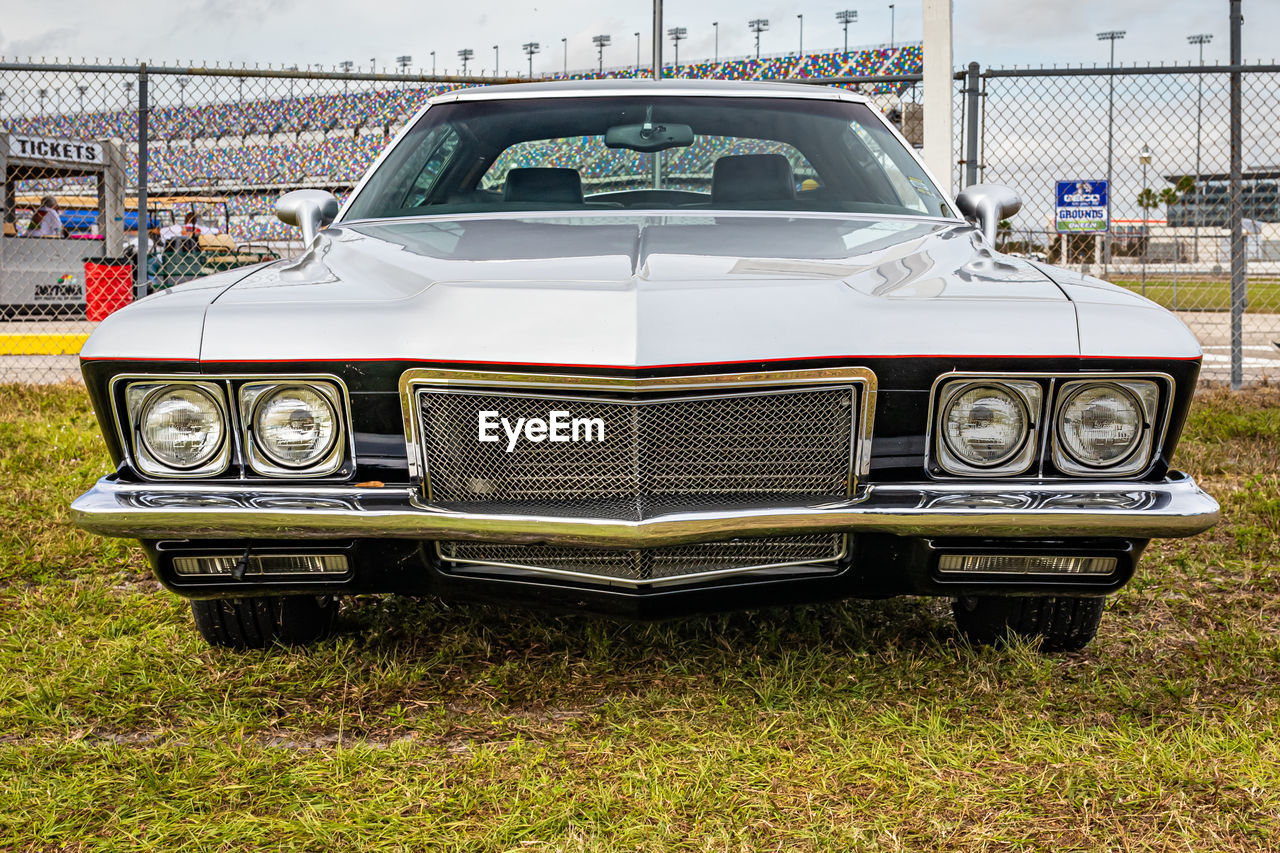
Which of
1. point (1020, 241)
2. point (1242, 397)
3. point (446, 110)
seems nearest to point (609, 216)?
point (446, 110)

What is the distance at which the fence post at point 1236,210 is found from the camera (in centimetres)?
682

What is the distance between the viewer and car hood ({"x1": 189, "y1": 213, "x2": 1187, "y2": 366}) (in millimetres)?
1992

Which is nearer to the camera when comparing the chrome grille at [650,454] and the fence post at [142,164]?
the chrome grille at [650,454]

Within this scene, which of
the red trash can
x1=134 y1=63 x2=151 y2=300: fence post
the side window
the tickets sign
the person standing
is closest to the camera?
the side window

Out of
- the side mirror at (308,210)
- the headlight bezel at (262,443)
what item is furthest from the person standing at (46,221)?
the headlight bezel at (262,443)

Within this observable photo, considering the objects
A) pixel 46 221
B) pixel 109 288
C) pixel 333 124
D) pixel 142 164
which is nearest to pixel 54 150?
pixel 46 221

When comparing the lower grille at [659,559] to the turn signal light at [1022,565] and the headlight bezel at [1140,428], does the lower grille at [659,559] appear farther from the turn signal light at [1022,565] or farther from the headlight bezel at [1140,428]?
the headlight bezel at [1140,428]

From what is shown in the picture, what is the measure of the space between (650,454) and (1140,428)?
3.05ft

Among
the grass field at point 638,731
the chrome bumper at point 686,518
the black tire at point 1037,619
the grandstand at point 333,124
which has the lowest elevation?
the grass field at point 638,731

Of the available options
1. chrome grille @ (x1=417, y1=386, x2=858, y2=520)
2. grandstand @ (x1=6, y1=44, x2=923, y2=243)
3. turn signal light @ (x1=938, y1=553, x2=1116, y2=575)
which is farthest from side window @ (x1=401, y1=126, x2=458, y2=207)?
grandstand @ (x1=6, y1=44, x2=923, y2=243)

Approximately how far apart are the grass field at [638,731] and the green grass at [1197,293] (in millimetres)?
11080

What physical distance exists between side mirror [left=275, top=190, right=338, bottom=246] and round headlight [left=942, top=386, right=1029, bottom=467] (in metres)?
1.90

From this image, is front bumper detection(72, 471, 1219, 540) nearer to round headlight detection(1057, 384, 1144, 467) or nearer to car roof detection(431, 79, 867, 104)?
round headlight detection(1057, 384, 1144, 467)

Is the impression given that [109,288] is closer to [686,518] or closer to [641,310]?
[641,310]
